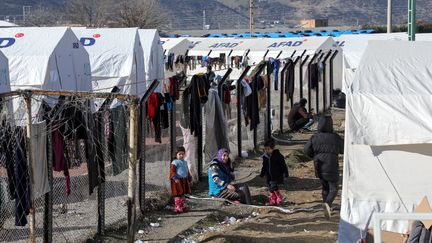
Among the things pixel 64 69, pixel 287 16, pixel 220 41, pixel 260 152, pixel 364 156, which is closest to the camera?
pixel 364 156

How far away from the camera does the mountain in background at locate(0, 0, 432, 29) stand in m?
155

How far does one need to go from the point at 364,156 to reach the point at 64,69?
1223 centimetres

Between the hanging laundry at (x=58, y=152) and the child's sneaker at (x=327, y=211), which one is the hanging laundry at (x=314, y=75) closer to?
the child's sneaker at (x=327, y=211)

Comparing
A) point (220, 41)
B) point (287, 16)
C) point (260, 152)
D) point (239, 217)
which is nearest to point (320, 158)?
point (239, 217)

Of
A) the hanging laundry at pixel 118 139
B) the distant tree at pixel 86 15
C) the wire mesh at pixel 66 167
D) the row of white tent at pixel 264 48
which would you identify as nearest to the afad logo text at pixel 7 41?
the wire mesh at pixel 66 167

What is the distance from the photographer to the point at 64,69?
20.9 metres

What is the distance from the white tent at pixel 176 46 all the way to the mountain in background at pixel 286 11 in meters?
96.5

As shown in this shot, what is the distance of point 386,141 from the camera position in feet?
30.9

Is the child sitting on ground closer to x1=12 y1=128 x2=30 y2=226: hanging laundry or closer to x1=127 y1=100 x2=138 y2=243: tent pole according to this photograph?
x1=127 y1=100 x2=138 y2=243: tent pole

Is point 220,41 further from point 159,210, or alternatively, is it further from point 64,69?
point 159,210

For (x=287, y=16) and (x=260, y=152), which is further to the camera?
(x=287, y=16)

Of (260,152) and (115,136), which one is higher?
(115,136)

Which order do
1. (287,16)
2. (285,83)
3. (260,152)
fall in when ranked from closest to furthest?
(260,152), (285,83), (287,16)

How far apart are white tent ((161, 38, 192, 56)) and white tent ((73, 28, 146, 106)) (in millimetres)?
20196
